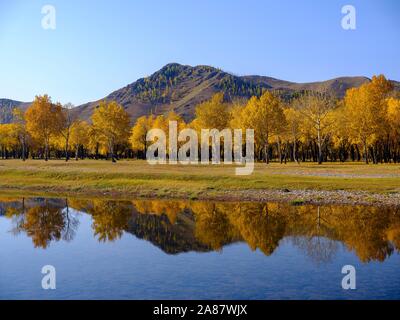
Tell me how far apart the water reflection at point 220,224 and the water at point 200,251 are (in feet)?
0.22

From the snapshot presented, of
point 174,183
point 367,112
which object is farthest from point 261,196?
point 367,112

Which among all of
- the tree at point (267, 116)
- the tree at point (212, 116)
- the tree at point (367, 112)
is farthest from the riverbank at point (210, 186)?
the tree at point (212, 116)

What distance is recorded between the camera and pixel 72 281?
1827 cm

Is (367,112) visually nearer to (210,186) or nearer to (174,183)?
(210,186)

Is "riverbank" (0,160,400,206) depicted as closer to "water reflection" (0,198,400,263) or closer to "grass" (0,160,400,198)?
"grass" (0,160,400,198)

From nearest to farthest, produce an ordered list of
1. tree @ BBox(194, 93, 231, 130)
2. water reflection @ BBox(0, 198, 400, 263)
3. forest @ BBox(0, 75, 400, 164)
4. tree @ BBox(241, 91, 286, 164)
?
water reflection @ BBox(0, 198, 400, 263) → forest @ BBox(0, 75, 400, 164) → tree @ BBox(241, 91, 286, 164) → tree @ BBox(194, 93, 231, 130)

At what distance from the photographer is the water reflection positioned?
25156 mm

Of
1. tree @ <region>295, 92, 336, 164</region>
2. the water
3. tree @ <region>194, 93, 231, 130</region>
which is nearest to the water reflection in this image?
the water

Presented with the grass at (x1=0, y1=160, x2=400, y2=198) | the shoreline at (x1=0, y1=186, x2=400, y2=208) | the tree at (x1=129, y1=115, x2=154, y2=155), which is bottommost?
the shoreline at (x1=0, y1=186, x2=400, y2=208)

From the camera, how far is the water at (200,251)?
17125mm

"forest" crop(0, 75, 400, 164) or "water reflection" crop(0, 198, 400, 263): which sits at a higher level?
"forest" crop(0, 75, 400, 164)

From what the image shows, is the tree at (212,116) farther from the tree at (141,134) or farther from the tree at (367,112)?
the tree at (141,134)

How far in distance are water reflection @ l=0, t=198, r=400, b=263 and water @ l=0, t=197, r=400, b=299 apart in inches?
2.7
